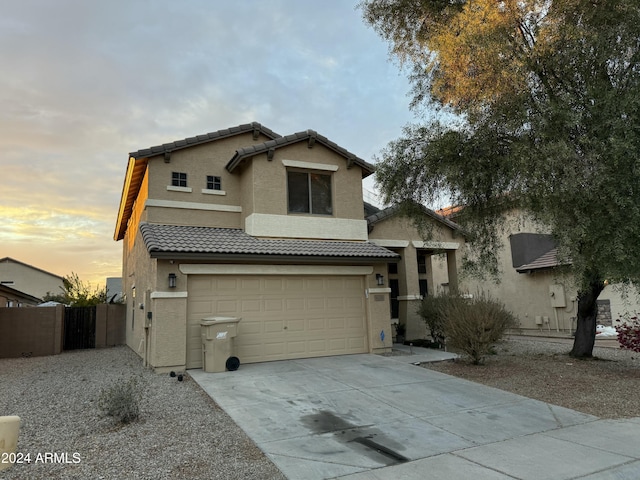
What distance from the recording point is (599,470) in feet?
15.4

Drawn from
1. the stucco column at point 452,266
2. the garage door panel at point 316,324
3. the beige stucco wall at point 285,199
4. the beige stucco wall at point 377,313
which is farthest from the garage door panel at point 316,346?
the stucco column at point 452,266

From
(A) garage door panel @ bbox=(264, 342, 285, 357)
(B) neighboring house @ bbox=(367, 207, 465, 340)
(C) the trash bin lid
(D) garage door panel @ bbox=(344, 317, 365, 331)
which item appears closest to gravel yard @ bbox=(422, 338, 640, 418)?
(D) garage door panel @ bbox=(344, 317, 365, 331)

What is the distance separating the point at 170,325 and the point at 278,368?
283cm

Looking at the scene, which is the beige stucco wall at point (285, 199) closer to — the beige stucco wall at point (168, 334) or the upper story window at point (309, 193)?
the upper story window at point (309, 193)

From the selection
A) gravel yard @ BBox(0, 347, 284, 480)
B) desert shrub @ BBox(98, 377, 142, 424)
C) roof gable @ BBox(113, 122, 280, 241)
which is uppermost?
roof gable @ BBox(113, 122, 280, 241)

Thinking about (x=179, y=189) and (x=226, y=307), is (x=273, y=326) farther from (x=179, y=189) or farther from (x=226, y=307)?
(x=179, y=189)

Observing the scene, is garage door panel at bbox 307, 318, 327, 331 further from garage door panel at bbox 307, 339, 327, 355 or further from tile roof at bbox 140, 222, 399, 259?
tile roof at bbox 140, 222, 399, 259

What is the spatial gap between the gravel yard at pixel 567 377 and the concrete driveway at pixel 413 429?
0.57m

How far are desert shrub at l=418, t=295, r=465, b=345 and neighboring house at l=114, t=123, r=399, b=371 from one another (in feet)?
5.18

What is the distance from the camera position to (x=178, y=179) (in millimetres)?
13234

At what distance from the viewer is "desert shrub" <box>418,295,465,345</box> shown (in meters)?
12.6

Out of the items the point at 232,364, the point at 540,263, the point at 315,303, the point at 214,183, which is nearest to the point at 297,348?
the point at 315,303

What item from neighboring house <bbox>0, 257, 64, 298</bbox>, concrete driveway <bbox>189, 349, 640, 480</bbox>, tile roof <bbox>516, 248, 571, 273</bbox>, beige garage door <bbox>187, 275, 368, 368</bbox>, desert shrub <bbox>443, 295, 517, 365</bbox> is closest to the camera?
concrete driveway <bbox>189, 349, 640, 480</bbox>

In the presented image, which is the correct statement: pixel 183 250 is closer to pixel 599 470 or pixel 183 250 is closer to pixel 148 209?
pixel 148 209
